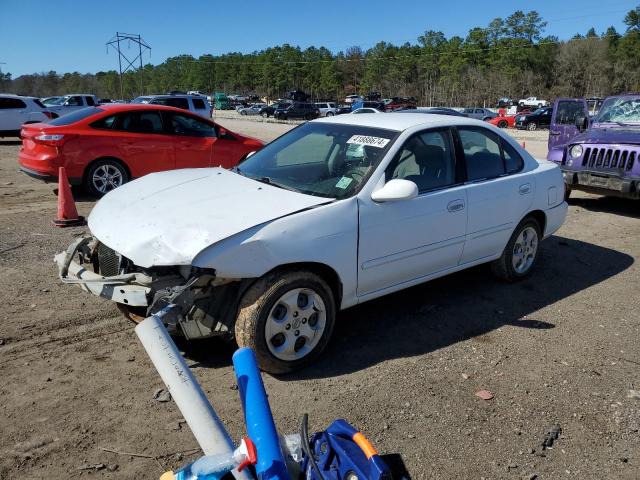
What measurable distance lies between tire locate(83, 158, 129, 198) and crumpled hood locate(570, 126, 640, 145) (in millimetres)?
7794

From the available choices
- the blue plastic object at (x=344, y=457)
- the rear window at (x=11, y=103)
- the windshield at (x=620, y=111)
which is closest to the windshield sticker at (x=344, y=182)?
the blue plastic object at (x=344, y=457)

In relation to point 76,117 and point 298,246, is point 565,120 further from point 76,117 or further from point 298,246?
point 298,246

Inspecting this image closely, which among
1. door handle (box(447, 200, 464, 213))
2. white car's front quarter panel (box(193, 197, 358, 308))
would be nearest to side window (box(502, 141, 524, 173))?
door handle (box(447, 200, 464, 213))

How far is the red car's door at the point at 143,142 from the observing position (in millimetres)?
9062

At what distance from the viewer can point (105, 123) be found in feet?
29.5

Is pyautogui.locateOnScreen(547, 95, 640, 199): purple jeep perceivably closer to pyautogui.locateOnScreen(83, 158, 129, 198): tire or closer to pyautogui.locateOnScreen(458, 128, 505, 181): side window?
pyautogui.locateOnScreen(458, 128, 505, 181): side window

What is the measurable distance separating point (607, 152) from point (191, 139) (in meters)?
7.06

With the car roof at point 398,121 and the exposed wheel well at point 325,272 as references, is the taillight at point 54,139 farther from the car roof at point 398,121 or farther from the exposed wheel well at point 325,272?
the exposed wheel well at point 325,272

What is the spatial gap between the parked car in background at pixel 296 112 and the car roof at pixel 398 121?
46135mm

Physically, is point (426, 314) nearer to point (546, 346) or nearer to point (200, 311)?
point (546, 346)

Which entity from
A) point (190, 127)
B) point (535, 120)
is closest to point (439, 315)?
point (190, 127)

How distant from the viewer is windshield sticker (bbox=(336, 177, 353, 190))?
396 centimetres

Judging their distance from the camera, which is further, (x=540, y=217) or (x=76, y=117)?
(x=76, y=117)

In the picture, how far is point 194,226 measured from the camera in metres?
3.33
